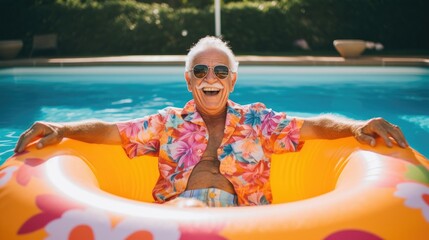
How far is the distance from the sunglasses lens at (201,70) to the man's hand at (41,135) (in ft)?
2.41

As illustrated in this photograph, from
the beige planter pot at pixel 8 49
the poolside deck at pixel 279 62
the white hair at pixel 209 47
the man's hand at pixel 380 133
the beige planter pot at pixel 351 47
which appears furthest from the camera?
the beige planter pot at pixel 8 49

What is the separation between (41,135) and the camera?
7.62ft

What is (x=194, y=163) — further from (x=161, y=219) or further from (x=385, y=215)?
(x=385, y=215)

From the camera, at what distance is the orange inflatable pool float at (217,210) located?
1.55 m

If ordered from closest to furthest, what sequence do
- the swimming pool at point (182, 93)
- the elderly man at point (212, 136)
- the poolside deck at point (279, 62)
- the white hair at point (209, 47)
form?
the elderly man at point (212, 136), the white hair at point (209, 47), the swimming pool at point (182, 93), the poolside deck at point (279, 62)

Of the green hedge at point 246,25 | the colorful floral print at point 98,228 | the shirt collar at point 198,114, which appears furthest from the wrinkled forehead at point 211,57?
the green hedge at point 246,25

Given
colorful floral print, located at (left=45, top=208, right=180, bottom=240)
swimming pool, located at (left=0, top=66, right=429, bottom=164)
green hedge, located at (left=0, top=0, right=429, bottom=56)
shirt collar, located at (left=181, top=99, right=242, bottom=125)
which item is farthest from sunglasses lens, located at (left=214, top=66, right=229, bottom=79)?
green hedge, located at (left=0, top=0, right=429, bottom=56)

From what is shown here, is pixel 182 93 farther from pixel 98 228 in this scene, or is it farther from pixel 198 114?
pixel 98 228

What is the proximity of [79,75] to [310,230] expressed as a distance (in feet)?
31.1

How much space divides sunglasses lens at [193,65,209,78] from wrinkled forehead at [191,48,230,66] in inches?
1.2

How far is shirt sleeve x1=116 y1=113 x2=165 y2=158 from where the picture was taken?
2.50 m

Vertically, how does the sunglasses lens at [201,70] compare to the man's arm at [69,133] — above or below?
above

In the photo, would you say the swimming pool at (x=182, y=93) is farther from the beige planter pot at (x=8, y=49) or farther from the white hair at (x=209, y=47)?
the white hair at (x=209, y=47)

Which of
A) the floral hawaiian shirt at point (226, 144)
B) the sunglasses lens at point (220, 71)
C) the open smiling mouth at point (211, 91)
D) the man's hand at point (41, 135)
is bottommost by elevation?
the floral hawaiian shirt at point (226, 144)
